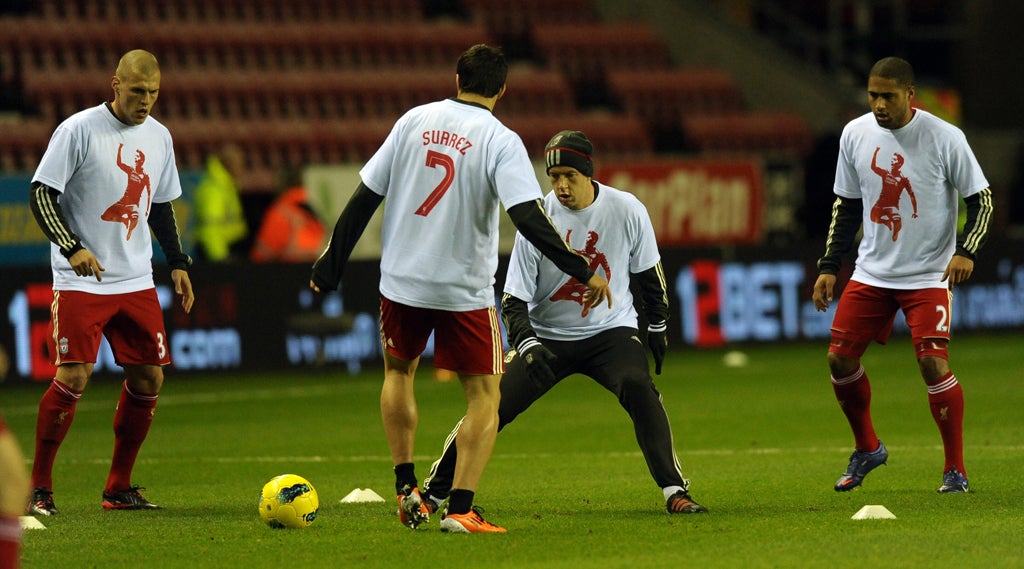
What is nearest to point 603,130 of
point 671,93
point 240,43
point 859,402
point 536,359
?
point 671,93

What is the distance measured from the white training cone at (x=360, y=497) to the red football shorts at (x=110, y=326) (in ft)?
3.78

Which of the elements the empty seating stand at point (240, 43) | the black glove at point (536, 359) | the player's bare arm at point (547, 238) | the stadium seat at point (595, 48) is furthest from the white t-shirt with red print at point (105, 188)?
the stadium seat at point (595, 48)

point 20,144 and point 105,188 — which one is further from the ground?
point 105,188

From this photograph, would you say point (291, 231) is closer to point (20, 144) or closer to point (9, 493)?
point (20, 144)

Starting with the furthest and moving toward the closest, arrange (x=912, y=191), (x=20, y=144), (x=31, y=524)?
1. (x=20, y=144)
2. (x=912, y=191)
3. (x=31, y=524)

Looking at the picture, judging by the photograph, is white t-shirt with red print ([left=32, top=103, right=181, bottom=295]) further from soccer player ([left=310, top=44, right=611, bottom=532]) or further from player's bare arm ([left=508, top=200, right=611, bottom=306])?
player's bare arm ([left=508, top=200, right=611, bottom=306])

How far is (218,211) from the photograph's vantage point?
17703 mm

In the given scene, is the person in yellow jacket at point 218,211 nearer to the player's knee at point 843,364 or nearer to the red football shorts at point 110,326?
the red football shorts at point 110,326

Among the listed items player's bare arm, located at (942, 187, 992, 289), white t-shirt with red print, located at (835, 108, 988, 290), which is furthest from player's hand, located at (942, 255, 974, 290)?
white t-shirt with red print, located at (835, 108, 988, 290)

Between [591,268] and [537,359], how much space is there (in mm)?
824

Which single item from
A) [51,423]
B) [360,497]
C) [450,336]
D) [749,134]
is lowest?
[749,134]

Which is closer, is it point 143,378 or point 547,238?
point 547,238

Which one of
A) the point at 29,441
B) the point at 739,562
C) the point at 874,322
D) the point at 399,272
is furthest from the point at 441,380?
the point at 739,562

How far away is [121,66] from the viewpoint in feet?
26.9
